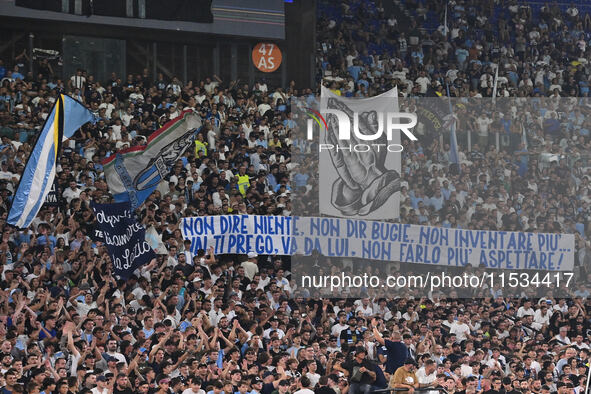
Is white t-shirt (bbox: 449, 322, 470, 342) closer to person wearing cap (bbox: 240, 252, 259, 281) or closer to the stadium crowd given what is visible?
the stadium crowd

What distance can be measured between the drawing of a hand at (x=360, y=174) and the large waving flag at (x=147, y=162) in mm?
3795

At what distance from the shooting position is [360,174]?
70.0 ft

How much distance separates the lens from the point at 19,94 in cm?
2278

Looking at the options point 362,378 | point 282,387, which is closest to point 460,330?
point 362,378

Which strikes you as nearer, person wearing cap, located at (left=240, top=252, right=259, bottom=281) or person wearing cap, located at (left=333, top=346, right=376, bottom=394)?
person wearing cap, located at (left=333, top=346, right=376, bottom=394)

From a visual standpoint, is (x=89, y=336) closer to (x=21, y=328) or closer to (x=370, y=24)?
(x=21, y=328)

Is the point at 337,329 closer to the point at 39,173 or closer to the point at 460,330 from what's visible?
the point at 460,330

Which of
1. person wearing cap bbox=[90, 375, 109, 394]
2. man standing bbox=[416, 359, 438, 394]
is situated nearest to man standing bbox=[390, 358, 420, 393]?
man standing bbox=[416, 359, 438, 394]

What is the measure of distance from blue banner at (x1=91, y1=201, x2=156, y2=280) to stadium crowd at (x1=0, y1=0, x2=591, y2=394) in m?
0.48

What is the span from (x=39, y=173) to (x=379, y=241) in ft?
23.8

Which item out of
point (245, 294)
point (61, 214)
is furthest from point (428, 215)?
point (61, 214)

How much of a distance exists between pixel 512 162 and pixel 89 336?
1278cm

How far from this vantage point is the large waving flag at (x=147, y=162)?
18047mm

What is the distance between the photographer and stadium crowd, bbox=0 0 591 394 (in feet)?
50.4
